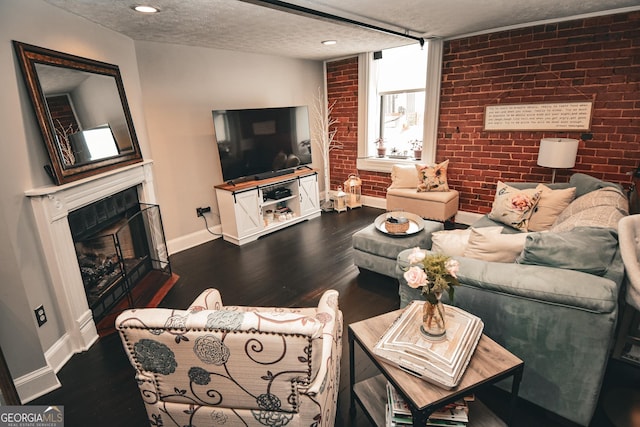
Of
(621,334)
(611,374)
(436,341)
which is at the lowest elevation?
(611,374)

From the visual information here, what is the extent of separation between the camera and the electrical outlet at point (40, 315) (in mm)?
2035

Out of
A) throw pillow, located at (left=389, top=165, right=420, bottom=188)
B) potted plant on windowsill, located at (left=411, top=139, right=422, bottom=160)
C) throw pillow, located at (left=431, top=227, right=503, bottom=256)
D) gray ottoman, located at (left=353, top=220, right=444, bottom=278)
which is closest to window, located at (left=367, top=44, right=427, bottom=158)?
potted plant on windowsill, located at (left=411, top=139, right=422, bottom=160)

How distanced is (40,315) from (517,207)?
3.74 meters

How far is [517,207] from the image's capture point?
10.0ft

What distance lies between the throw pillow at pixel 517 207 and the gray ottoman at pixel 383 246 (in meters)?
0.62

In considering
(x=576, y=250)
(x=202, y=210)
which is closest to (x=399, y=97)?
(x=202, y=210)

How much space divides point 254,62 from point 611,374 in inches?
183

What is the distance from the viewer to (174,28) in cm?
299

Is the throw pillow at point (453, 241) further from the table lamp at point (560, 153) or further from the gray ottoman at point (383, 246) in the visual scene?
the table lamp at point (560, 153)

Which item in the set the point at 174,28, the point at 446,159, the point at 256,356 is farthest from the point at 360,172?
the point at 256,356

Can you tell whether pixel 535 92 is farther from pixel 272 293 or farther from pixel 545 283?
pixel 272 293

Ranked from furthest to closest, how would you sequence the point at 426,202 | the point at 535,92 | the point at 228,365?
the point at 426,202, the point at 535,92, the point at 228,365

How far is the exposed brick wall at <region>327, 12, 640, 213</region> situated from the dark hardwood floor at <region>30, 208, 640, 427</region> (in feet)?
5.21

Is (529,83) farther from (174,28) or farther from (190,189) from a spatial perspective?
(190,189)
